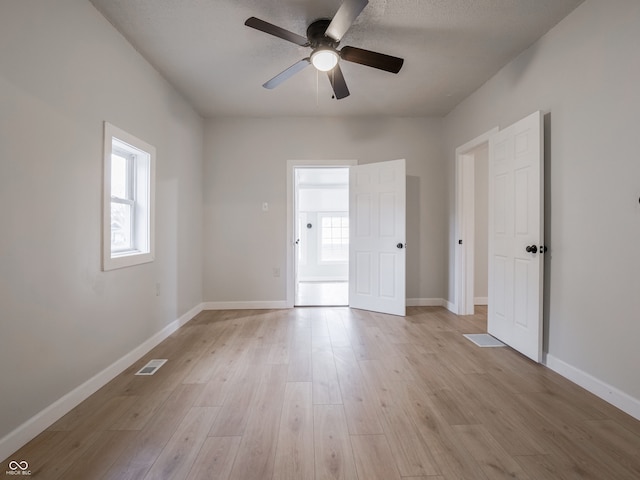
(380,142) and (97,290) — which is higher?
(380,142)

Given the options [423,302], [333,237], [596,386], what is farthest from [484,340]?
[333,237]

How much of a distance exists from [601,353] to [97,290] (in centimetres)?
343

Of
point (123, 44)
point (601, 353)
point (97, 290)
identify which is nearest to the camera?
point (601, 353)

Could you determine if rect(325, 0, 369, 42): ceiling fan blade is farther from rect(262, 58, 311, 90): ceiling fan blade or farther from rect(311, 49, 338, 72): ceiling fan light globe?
Result: rect(262, 58, 311, 90): ceiling fan blade

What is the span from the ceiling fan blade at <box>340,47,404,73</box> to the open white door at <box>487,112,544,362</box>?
122 cm

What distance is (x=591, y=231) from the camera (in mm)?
2055

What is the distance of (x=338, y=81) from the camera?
256cm

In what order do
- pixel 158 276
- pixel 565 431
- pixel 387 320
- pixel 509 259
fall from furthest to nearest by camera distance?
Result: pixel 387 320
pixel 158 276
pixel 509 259
pixel 565 431

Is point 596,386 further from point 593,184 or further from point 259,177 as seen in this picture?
point 259,177

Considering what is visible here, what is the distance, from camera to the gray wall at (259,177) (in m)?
4.20

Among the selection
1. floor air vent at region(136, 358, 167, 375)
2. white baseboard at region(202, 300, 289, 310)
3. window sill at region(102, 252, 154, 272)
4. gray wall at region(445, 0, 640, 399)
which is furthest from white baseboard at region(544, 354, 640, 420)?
window sill at region(102, 252, 154, 272)

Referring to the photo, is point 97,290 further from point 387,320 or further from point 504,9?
point 504,9

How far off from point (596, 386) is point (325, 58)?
9.73 ft

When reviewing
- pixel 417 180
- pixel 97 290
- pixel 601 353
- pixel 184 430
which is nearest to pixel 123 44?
pixel 97 290
